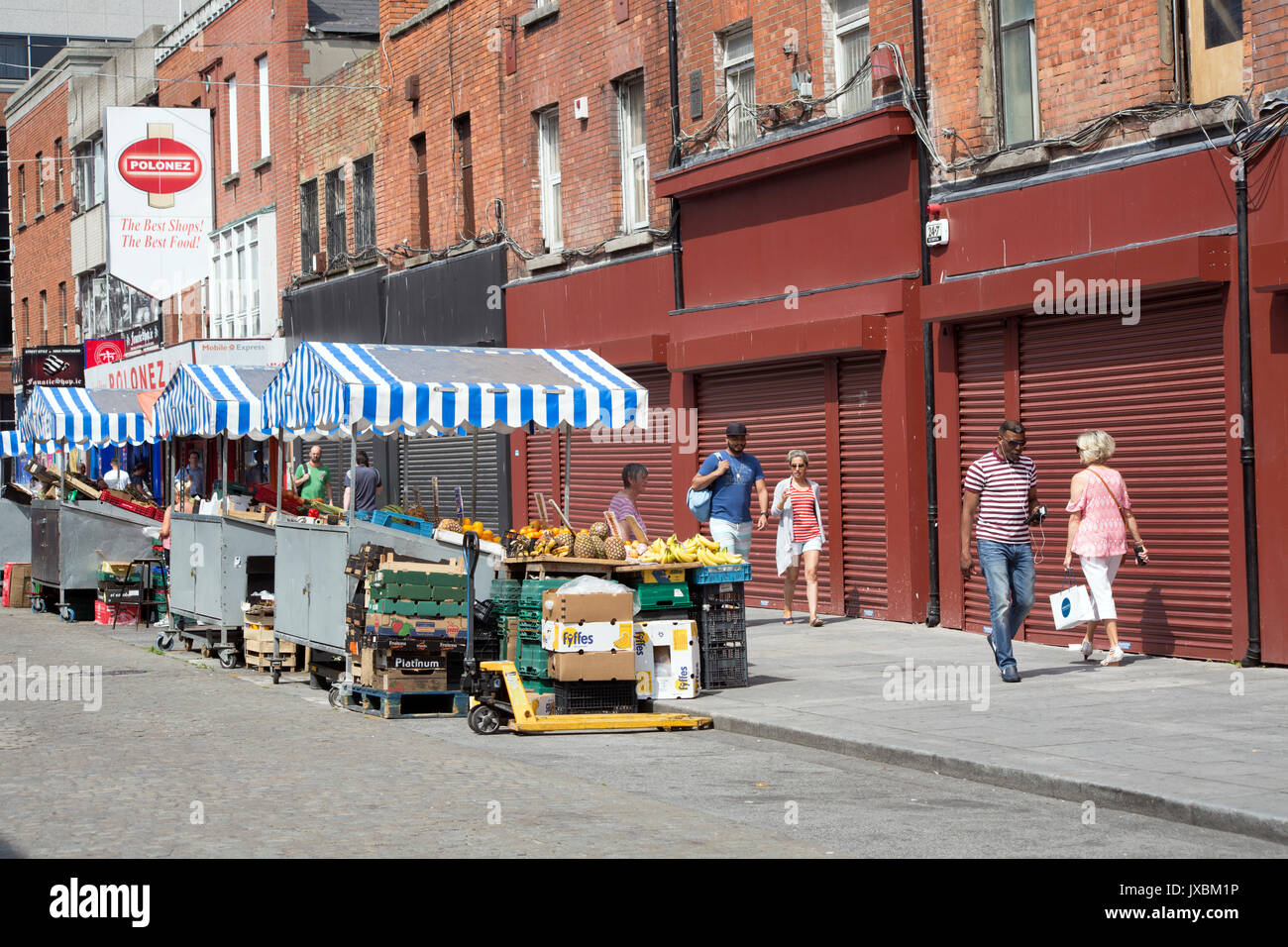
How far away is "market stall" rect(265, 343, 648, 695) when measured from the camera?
13.5 m

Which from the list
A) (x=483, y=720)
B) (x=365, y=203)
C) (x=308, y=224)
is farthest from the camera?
(x=308, y=224)

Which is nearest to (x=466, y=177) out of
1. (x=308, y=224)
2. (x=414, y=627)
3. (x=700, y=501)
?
(x=308, y=224)

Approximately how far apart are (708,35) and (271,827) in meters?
14.5

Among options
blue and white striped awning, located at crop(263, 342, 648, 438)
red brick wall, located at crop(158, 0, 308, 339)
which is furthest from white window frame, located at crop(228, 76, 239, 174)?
blue and white striped awning, located at crop(263, 342, 648, 438)

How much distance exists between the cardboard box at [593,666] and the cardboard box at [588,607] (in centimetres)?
23

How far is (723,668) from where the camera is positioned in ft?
43.3

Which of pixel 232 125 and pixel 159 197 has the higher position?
pixel 232 125

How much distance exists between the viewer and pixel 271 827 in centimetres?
803

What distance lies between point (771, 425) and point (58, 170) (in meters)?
38.5

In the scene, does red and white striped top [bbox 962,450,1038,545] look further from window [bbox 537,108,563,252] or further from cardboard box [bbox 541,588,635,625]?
window [bbox 537,108,563,252]

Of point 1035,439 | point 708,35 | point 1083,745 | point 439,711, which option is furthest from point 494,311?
point 1083,745

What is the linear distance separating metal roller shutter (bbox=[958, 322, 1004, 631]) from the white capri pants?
2691 millimetres

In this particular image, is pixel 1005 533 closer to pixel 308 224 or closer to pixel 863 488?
pixel 863 488

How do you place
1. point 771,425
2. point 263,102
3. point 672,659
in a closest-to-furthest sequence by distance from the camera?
point 672,659
point 771,425
point 263,102
